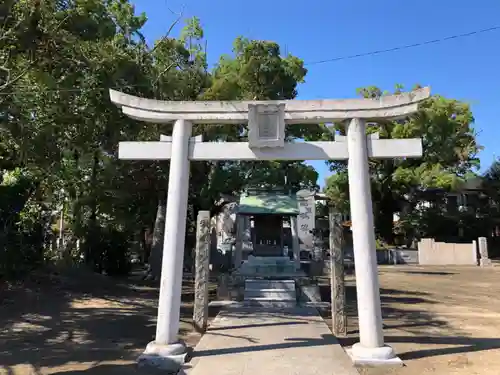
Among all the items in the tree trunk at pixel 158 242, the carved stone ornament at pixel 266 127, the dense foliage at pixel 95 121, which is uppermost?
the dense foliage at pixel 95 121

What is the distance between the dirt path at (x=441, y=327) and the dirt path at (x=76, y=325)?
386 centimetres

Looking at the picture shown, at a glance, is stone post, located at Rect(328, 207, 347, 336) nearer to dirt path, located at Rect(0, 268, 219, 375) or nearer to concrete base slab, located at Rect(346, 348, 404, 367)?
concrete base slab, located at Rect(346, 348, 404, 367)

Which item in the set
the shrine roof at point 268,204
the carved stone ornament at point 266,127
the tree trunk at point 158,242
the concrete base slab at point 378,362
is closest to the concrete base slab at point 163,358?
the concrete base slab at point 378,362

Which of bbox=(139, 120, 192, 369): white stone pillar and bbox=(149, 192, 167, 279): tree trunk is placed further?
bbox=(149, 192, 167, 279): tree trunk

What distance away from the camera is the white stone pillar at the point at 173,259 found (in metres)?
6.54

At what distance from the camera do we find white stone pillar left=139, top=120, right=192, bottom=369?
6.54 metres

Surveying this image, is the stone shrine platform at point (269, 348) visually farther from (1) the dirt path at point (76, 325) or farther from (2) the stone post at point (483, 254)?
(2) the stone post at point (483, 254)

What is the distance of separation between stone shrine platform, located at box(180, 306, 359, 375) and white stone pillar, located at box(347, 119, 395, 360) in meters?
0.44

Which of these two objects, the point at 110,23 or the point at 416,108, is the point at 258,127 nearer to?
the point at 416,108

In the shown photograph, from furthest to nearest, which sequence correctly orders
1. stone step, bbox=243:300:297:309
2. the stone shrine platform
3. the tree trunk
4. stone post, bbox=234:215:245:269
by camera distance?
the tree trunk, stone post, bbox=234:215:245:269, stone step, bbox=243:300:297:309, the stone shrine platform

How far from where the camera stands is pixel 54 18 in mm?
9023

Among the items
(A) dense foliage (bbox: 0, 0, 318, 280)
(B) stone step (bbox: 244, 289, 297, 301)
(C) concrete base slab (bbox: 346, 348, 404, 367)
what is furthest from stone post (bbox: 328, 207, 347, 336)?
(A) dense foliage (bbox: 0, 0, 318, 280)

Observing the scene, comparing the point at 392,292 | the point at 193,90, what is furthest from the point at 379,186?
the point at 193,90

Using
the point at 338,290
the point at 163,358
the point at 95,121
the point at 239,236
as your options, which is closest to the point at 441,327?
the point at 338,290
